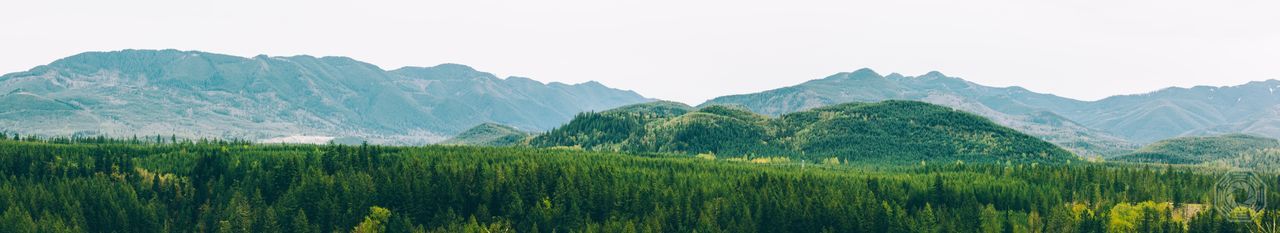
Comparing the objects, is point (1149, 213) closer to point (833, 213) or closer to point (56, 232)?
point (833, 213)

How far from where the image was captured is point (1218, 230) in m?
178

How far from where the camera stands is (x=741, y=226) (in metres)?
191

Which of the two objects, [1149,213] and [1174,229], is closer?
[1174,229]

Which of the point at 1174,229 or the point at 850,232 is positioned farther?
the point at 850,232

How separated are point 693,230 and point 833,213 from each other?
33019mm

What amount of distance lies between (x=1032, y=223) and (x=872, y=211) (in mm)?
35952

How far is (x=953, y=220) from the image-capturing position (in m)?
192

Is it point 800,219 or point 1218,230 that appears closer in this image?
point 1218,230

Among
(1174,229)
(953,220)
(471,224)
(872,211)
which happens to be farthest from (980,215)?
(471,224)

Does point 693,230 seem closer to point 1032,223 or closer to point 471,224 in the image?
point 471,224

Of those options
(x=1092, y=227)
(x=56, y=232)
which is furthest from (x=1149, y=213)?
(x=56, y=232)

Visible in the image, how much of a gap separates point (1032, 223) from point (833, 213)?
43.4 meters

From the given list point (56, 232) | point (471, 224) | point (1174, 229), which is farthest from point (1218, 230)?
point (56, 232)

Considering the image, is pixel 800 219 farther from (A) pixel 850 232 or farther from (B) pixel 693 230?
(B) pixel 693 230
